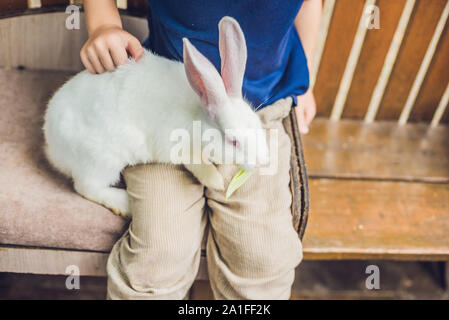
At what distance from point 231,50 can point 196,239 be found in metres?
0.44

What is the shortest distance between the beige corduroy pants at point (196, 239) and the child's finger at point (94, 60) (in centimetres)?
23

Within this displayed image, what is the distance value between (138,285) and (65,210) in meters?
0.24

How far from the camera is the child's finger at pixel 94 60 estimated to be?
35.2 inches

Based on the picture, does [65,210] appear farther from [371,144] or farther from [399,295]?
[399,295]

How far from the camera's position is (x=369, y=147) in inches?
54.9

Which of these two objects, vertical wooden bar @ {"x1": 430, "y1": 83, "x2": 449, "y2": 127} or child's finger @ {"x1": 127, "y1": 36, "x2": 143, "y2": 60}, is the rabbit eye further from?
vertical wooden bar @ {"x1": 430, "y1": 83, "x2": 449, "y2": 127}

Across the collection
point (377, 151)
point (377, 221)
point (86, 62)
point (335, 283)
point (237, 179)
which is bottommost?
point (335, 283)

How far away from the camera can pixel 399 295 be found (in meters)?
1.48

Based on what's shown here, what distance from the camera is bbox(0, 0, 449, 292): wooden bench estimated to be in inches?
44.6

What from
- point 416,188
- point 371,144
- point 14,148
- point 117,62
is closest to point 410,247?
point 416,188

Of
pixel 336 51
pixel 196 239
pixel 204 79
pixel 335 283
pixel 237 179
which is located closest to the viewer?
pixel 204 79

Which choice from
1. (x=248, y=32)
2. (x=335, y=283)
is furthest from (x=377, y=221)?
(x=248, y=32)

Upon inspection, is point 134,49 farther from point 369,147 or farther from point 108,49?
point 369,147
